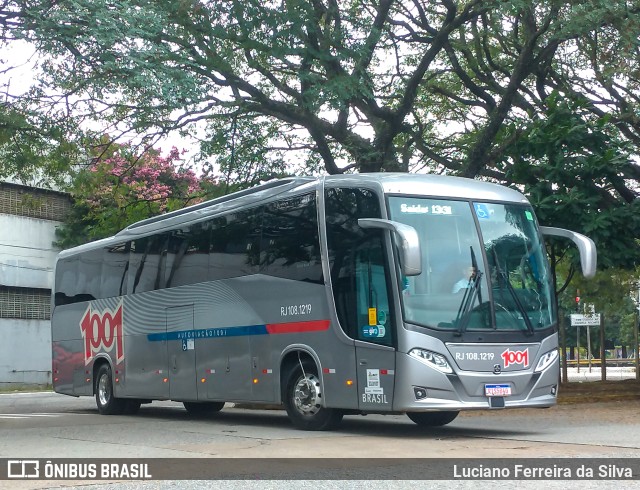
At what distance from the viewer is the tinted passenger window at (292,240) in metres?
14.6

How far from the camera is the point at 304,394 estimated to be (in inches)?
581

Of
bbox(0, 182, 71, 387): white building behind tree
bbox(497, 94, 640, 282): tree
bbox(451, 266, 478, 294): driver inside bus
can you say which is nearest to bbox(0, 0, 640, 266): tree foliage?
bbox(497, 94, 640, 282): tree

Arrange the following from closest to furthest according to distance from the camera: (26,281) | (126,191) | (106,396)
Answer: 1. (106,396)
2. (126,191)
3. (26,281)

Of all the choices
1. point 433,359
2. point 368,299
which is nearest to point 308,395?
point 368,299

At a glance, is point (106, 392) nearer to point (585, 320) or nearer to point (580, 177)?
point (580, 177)

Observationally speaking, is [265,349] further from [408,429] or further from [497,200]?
[497,200]

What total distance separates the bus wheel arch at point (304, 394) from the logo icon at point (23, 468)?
4.80 m

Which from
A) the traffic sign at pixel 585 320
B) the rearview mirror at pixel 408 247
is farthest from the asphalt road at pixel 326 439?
the traffic sign at pixel 585 320

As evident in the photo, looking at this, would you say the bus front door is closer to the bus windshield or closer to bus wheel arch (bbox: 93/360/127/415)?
the bus windshield

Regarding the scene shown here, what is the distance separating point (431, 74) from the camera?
26094 mm

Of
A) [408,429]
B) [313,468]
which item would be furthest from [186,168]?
[313,468]

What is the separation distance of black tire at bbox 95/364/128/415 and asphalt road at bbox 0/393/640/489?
1.86 feet

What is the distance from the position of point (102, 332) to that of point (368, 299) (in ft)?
28.3

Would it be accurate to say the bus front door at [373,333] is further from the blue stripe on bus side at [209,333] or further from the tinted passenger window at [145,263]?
the tinted passenger window at [145,263]
